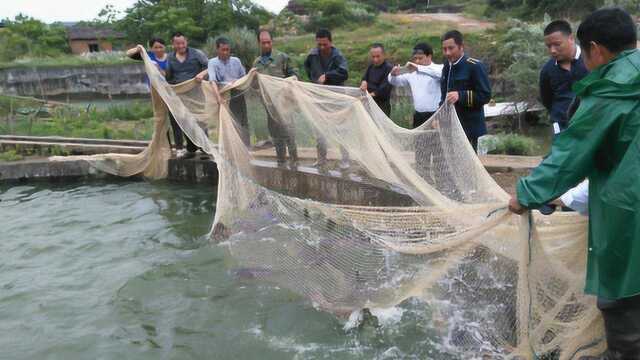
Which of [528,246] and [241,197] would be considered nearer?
[528,246]

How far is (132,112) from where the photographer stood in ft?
53.2

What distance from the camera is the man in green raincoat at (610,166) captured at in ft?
6.93

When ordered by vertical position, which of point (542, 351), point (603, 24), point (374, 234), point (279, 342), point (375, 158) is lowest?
point (279, 342)

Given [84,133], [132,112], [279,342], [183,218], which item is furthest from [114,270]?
[132,112]

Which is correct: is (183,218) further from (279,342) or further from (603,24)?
(603,24)

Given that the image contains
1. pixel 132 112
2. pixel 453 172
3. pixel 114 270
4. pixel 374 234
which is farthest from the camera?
pixel 132 112

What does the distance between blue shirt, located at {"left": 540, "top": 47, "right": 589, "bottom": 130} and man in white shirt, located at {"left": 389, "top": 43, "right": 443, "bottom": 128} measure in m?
1.45

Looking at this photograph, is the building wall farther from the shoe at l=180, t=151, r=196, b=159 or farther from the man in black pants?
the man in black pants

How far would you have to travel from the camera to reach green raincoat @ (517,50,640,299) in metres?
2.11

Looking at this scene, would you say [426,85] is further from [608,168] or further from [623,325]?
[623,325]

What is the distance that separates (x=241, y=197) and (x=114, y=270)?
192 centimetres

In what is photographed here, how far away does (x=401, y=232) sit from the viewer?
331 centimetres

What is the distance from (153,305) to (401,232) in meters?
2.59

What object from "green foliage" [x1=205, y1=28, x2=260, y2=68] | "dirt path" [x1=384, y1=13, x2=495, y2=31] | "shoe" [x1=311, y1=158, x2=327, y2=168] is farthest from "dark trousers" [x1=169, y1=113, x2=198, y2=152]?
"dirt path" [x1=384, y1=13, x2=495, y2=31]
